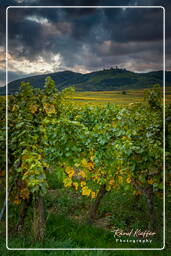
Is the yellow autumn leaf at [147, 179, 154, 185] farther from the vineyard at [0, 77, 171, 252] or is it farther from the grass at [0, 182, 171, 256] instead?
the grass at [0, 182, 171, 256]

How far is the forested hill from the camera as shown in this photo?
411 centimetres

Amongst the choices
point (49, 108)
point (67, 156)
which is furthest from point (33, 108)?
point (67, 156)

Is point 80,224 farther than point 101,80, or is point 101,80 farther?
point 80,224

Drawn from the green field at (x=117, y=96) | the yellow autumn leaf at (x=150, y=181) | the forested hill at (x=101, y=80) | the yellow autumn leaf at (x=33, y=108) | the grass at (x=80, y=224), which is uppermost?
the forested hill at (x=101, y=80)

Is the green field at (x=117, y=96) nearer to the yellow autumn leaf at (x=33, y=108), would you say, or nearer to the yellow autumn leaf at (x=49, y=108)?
the yellow autumn leaf at (x=49, y=108)

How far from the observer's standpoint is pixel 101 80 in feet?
13.7

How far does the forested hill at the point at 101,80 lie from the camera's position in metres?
4.11

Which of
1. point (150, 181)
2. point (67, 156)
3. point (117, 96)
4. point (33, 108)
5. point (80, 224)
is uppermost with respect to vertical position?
point (117, 96)

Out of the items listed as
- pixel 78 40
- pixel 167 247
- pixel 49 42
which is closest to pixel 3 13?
pixel 49 42

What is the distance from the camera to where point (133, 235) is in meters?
4.48

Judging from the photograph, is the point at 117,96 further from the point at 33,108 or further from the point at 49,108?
the point at 33,108

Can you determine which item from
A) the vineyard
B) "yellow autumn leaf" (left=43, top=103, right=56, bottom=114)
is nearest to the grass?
the vineyard

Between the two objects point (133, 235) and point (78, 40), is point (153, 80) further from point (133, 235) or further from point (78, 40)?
point (133, 235)

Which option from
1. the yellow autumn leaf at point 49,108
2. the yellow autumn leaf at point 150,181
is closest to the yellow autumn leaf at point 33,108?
the yellow autumn leaf at point 49,108
